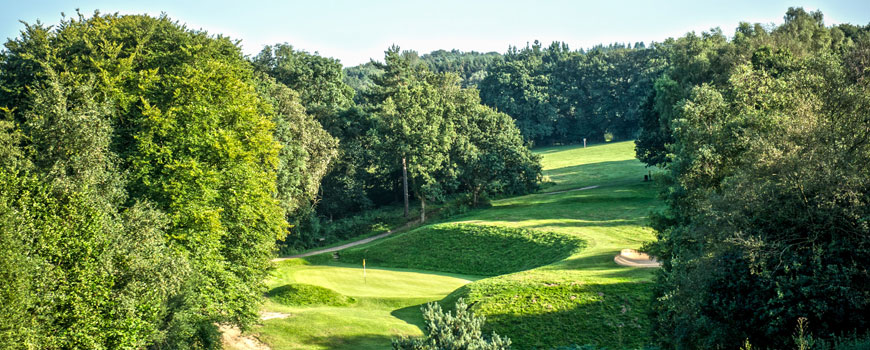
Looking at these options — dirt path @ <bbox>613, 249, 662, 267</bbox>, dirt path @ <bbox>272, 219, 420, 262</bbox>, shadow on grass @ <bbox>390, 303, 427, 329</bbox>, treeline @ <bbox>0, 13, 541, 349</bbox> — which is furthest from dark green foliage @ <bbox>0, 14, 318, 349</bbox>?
dirt path @ <bbox>272, 219, 420, 262</bbox>

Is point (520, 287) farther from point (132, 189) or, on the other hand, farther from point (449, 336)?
point (132, 189)

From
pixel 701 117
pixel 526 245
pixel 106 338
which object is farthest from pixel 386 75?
pixel 106 338

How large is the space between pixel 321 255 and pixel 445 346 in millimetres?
44544

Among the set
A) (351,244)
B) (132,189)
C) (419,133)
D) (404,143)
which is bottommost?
(351,244)

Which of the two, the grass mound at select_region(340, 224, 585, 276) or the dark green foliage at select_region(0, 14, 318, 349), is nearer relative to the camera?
the dark green foliage at select_region(0, 14, 318, 349)

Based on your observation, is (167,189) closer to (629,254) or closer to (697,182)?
(697,182)

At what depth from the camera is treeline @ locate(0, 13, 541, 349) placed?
67.2ft

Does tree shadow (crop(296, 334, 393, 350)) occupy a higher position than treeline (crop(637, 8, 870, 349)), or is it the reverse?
treeline (crop(637, 8, 870, 349))

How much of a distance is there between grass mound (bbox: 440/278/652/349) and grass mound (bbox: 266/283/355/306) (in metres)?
8.35

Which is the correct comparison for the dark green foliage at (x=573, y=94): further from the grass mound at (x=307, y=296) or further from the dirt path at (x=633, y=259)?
the grass mound at (x=307, y=296)

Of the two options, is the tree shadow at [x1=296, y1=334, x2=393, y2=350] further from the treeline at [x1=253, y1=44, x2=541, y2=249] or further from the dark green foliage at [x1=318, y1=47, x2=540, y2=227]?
the dark green foliage at [x1=318, y1=47, x2=540, y2=227]

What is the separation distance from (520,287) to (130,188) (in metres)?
19.3

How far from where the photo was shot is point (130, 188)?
2809 cm

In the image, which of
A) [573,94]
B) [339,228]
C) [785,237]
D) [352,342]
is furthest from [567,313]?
[573,94]
